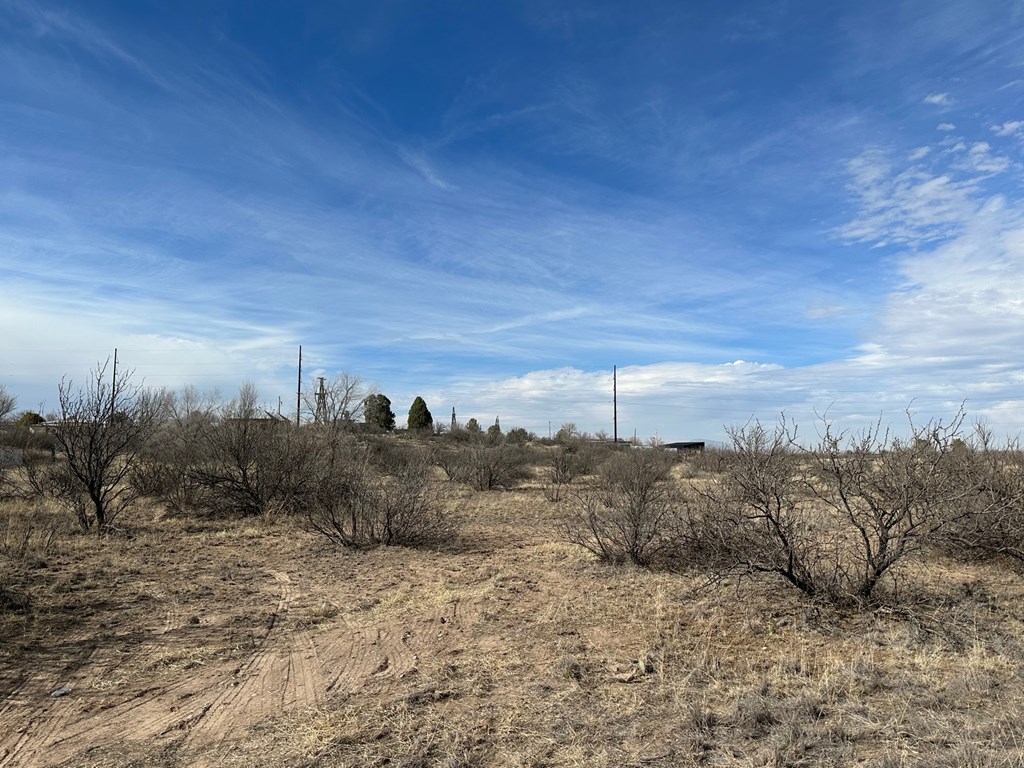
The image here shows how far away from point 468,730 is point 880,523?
4.84 metres

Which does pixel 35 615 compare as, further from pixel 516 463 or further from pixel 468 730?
pixel 516 463

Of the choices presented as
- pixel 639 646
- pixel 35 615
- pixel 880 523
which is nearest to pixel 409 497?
pixel 35 615

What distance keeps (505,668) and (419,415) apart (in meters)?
42.4

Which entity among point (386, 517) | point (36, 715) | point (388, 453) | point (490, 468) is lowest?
point (36, 715)

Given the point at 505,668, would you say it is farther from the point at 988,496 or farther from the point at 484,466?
the point at 484,466

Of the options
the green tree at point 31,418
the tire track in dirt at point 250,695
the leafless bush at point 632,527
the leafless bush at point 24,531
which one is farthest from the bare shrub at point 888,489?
the green tree at point 31,418

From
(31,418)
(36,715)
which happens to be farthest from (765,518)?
(31,418)

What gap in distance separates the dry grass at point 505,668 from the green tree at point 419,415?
121ft

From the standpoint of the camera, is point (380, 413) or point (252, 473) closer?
point (252, 473)

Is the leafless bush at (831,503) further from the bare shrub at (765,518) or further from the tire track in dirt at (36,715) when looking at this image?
the tire track in dirt at (36,715)

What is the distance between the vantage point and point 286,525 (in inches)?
583

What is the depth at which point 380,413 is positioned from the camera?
45719 mm

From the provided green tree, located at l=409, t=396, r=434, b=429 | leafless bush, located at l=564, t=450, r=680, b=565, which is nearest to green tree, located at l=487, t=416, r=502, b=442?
green tree, located at l=409, t=396, r=434, b=429

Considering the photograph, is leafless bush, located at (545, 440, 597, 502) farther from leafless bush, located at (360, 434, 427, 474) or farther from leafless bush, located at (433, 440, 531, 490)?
leafless bush, located at (360, 434, 427, 474)
